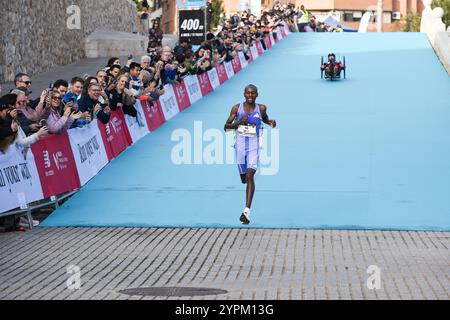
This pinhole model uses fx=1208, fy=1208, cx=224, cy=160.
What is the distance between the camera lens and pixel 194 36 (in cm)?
4541

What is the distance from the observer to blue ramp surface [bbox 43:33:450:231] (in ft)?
57.5

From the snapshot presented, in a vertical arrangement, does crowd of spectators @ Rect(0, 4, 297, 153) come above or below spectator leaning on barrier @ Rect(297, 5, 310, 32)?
above

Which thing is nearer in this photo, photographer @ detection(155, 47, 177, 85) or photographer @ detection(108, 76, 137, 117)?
photographer @ detection(108, 76, 137, 117)

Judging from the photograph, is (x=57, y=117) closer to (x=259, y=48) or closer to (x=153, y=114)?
(x=153, y=114)

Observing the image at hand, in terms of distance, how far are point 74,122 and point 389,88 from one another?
1981cm

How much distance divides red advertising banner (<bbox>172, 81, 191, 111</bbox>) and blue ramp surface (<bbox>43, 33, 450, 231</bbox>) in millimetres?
317

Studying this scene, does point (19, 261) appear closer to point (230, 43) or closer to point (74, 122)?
point (74, 122)

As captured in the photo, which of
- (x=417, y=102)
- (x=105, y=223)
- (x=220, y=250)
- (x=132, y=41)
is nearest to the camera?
(x=220, y=250)

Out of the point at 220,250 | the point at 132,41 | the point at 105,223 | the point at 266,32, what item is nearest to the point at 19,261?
the point at 220,250

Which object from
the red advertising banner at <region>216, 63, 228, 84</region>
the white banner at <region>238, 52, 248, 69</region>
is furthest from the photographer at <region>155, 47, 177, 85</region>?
the white banner at <region>238, 52, 248, 69</region>

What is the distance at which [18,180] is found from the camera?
53.5 ft

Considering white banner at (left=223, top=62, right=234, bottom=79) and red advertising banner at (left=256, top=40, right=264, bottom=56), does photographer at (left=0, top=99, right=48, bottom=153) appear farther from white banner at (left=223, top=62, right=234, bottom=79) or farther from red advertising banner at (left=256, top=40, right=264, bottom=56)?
red advertising banner at (left=256, top=40, right=264, bottom=56)

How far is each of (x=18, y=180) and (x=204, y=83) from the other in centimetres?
2036

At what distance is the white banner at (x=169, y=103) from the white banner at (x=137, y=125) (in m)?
2.27
